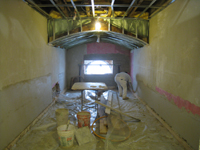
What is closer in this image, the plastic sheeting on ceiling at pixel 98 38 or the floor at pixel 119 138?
the floor at pixel 119 138

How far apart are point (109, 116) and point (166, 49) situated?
87.8 inches

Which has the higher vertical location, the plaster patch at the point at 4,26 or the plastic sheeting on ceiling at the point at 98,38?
the plastic sheeting on ceiling at the point at 98,38

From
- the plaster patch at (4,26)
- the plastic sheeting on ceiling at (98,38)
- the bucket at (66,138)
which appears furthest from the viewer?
the plastic sheeting on ceiling at (98,38)

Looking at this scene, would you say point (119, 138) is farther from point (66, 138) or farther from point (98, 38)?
point (98, 38)

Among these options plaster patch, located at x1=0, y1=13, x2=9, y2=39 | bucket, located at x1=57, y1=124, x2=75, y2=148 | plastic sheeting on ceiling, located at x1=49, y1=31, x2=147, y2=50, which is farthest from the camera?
plastic sheeting on ceiling, located at x1=49, y1=31, x2=147, y2=50

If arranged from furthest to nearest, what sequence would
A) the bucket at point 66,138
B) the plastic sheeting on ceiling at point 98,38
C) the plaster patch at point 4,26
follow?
the plastic sheeting on ceiling at point 98,38
the bucket at point 66,138
the plaster patch at point 4,26

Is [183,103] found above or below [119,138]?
above

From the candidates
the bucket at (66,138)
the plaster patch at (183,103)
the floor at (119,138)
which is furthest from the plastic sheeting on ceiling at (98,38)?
the bucket at (66,138)

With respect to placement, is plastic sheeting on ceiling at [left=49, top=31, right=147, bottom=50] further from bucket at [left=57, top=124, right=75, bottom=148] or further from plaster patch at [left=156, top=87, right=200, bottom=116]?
bucket at [left=57, top=124, right=75, bottom=148]

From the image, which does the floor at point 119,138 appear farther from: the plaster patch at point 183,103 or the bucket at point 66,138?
the plaster patch at point 183,103

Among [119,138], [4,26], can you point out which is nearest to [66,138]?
[119,138]

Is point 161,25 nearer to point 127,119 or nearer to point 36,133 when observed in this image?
point 127,119

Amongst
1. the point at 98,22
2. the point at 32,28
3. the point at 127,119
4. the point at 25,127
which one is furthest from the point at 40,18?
the point at 127,119

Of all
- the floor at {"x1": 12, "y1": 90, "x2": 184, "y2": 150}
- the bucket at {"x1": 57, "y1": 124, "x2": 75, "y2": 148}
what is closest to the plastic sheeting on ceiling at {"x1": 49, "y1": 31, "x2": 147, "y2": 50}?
the floor at {"x1": 12, "y1": 90, "x2": 184, "y2": 150}
